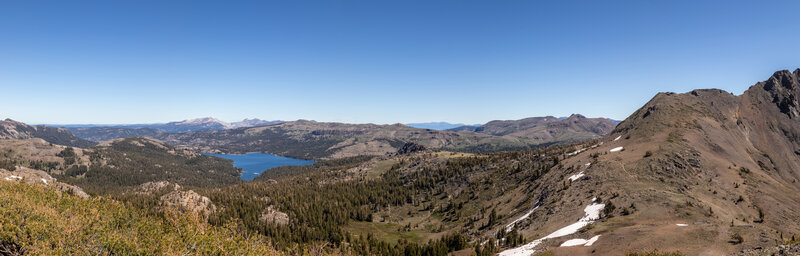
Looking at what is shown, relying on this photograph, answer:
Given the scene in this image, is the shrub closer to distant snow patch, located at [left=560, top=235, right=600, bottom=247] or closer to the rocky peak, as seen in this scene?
distant snow patch, located at [left=560, top=235, right=600, bottom=247]

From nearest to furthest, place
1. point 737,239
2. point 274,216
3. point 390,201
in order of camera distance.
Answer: point 737,239 < point 274,216 < point 390,201

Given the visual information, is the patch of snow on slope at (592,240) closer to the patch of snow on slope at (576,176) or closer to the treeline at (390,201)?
the treeline at (390,201)

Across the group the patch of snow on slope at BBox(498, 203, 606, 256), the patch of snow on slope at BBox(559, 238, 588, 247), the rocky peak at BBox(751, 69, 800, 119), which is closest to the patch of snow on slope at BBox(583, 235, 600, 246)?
the patch of snow on slope at BBox(559, 238, 588, 247)

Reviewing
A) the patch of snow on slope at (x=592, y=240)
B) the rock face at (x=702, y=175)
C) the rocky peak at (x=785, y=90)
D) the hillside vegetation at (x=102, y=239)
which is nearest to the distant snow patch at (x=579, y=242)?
the patch of snow on slope at (x=592, y=240)

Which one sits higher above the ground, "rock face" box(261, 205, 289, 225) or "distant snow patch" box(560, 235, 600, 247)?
"distant snow patch" box(560, 235, 600, 247)

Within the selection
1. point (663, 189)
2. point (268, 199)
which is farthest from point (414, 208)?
point (663, 189)

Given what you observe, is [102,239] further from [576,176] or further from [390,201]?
[390,201]

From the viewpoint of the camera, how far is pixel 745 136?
12662cm

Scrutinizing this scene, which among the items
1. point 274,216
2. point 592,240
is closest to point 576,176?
point 592,240

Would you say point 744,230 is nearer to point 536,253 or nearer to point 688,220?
point 688,220

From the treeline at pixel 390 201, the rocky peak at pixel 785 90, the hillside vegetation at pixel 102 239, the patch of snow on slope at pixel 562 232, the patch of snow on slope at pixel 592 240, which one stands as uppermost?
the rocky peak at pixel 785 90

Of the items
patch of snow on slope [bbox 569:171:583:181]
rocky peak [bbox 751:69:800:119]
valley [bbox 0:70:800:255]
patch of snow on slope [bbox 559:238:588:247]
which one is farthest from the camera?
rocky peak [bbox 751:69:800:119]

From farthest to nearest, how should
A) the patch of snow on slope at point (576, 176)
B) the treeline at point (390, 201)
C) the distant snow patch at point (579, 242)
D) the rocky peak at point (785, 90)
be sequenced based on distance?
1. the rocky peak at point (785, 90)
2. the treeline at point (390, 201)
3. the patch of snow on slope at point (576, 176)
4. the distant snow patch at point (579, 242)

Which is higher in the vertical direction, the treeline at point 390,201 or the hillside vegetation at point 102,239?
the hillside vegetation at point 102,239
